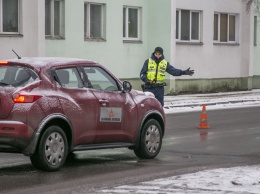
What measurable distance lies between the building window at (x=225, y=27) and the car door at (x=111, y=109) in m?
25.1

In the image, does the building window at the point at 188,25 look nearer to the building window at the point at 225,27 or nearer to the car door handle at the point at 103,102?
the building window at the point at 225,27

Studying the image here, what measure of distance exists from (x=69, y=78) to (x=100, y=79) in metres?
0.84

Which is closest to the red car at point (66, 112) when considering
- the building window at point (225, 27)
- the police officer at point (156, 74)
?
the police officer at point (156, 74)

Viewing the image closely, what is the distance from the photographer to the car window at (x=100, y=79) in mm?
13750

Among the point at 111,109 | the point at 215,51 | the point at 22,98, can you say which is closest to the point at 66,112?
the point at 22,98

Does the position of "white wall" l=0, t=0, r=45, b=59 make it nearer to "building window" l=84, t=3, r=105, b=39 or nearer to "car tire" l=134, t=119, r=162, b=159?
"building window" l=84, t=3, r=105, b=39

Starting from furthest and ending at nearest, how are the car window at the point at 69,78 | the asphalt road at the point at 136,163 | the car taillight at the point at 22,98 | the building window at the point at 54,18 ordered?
the building window at the point at 54,18
the car window at the point at 69,78
the car taillight at the point at 22,98
the asphalt road at the point at 136,163

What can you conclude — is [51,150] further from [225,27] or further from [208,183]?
[225,27]

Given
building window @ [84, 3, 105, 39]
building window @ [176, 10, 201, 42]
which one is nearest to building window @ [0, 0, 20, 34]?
building window @ [84, 3, 105, 39]

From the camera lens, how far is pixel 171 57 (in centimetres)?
3519

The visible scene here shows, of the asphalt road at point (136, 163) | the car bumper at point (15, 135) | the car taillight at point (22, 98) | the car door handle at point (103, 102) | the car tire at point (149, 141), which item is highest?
the car taillight at point (22, 98)

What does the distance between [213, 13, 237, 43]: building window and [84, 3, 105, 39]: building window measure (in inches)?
281

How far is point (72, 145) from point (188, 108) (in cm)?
1542

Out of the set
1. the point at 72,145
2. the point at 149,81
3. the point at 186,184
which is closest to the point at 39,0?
the point at 149,81
